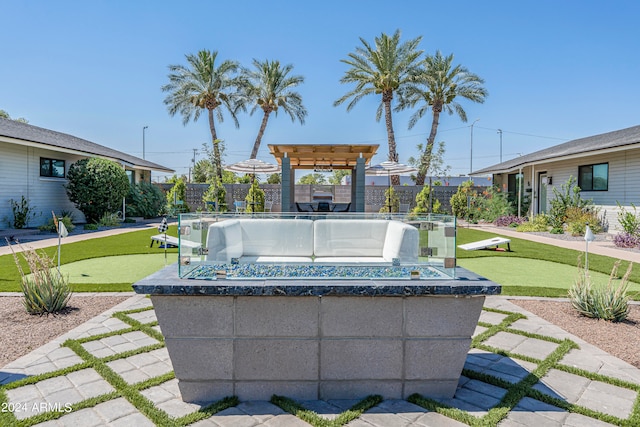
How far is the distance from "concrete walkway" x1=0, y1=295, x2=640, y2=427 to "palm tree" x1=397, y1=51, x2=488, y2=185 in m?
19.9

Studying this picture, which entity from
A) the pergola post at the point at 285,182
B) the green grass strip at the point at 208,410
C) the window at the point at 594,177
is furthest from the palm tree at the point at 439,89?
the green grass strip at the point at 208,410

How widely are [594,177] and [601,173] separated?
0.38 metres

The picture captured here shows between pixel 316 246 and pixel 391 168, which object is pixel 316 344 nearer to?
pixel 316 246

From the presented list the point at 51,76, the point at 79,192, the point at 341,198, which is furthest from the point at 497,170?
the point at 51,76

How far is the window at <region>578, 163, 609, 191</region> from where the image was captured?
13930 mm

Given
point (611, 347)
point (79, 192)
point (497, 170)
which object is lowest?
point (611, 347)

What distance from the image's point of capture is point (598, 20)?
1279 cm

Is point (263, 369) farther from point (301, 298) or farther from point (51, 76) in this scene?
point (51, 76)

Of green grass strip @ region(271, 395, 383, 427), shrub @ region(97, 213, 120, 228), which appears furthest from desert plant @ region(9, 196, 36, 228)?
green grass strip @ region(271, 395, 383, 427)

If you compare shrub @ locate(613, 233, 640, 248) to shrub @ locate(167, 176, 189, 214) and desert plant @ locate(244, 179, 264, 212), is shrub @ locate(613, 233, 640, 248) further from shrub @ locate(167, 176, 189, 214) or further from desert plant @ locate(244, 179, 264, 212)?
shrub @ locate(167, 176, 189, 214)

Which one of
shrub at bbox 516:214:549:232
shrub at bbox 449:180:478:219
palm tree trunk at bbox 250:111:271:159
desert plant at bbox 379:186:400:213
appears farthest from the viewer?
palm tree trunk at bbox 250:111:271:159

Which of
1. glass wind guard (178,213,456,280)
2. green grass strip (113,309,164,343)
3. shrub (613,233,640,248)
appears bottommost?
green grass strip (113,309,164,343)

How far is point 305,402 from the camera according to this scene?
249 cm

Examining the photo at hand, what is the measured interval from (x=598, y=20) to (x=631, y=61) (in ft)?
22.7
